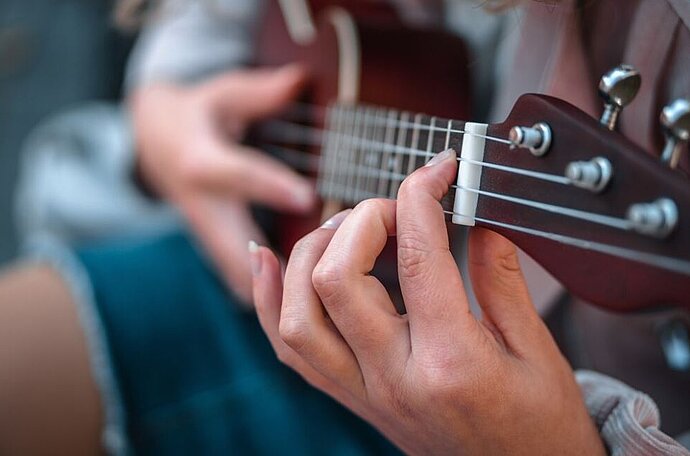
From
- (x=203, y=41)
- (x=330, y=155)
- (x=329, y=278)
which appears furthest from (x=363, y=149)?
(x=203, y=41)

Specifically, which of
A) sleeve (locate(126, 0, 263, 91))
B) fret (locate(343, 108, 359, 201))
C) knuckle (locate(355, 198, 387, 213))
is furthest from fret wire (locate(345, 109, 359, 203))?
sleeve (locate(126, 0, 263, 91))

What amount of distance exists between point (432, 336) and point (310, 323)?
0.06 m

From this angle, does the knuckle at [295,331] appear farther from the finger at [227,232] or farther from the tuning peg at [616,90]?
the finger at [227,232]

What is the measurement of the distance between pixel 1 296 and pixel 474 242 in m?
0.53

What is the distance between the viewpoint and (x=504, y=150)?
1.33ft

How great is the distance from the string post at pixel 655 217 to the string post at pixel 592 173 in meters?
0.02

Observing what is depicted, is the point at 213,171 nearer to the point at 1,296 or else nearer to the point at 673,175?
the point at 1,296

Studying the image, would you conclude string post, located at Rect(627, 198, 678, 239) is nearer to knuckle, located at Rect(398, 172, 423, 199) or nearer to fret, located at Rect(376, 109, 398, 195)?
knuckle, located at Rect(398, 172, 423, 199)

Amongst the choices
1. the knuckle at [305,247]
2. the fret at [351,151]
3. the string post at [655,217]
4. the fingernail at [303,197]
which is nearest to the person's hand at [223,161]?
the fingernail at [303,197]

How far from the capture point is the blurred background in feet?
5.35

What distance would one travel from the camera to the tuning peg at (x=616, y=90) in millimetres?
384

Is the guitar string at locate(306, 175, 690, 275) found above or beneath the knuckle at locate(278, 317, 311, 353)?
above

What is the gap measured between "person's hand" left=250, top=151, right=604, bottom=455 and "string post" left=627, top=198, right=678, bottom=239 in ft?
0.27

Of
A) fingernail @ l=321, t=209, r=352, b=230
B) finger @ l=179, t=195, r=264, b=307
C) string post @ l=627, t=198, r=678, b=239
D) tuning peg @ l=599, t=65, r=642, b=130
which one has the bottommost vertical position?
finger @ l=179, t=195, r=264, b=307
